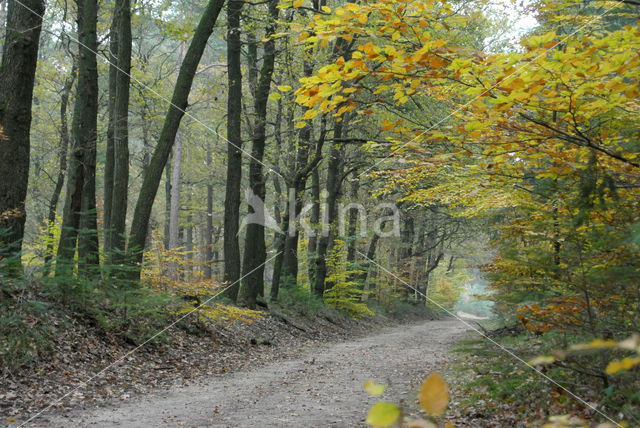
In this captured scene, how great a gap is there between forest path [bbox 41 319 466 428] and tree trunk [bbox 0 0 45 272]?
12.0ft

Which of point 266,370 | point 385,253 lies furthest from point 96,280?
point 385,253

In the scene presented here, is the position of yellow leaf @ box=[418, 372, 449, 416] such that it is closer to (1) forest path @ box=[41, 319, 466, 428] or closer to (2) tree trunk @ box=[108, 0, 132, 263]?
(1) forest path @ box=[41, 319, 466, 428]

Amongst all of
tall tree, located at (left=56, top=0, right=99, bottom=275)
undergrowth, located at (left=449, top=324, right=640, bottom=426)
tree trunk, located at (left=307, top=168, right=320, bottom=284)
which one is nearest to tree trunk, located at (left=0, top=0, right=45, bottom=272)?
tall tree, located at (left=56, top=0, right=99, bottom=275)

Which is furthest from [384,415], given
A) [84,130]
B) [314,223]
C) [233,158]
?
[314,223]

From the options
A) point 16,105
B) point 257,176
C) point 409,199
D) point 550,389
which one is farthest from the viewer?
point 257,176

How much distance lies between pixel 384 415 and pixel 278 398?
19.4 ft

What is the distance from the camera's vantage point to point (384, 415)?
112 centimetres

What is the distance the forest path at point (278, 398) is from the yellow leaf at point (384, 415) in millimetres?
2186

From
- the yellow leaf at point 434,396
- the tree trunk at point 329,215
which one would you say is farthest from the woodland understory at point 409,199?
the tree trunk at point 329,215

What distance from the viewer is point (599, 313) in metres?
4.54

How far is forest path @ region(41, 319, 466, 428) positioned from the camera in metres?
5.32

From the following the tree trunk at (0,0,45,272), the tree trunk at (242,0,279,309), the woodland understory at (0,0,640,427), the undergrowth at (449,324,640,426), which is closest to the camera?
the undergrowth at (449,324,640,426)

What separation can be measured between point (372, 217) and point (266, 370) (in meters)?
17.0

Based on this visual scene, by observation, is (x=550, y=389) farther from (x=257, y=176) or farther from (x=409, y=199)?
(x=257, y=176)
